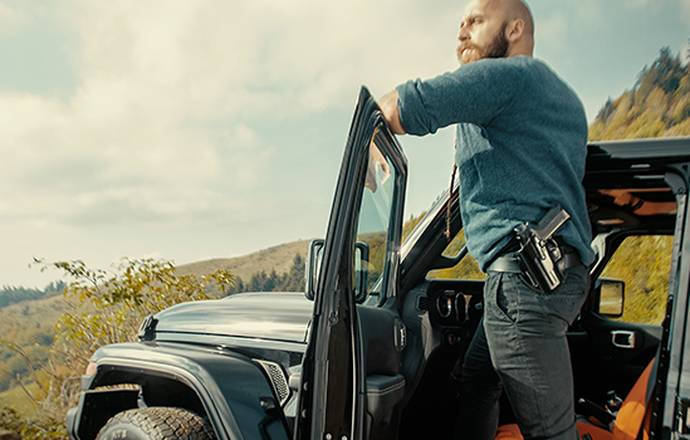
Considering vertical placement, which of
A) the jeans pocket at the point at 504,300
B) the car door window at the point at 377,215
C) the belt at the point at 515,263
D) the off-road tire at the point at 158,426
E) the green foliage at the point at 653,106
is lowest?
the off-road tire at the point at 158,426

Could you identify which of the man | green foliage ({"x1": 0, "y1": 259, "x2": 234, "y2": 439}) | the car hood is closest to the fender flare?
the car hood

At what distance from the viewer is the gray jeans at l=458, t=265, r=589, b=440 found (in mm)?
1953

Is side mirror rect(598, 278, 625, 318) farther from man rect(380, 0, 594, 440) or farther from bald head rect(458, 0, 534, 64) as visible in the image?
bald head rect(458, 0, 534, 64)

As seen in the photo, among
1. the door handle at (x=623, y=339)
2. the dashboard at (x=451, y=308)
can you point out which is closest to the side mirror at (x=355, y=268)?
the dashboard at (x=451, y=308)

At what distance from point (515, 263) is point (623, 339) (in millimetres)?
1892

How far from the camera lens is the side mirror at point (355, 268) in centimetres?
218

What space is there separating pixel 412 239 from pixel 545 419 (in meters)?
1.05

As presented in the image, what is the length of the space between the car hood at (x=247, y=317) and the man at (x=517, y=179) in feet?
2.83

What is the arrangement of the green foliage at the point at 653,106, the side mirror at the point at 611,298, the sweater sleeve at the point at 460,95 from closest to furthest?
1. the sweater sleeve at the point at 460,95
2. the side mirror at the point at 611,298
3. the green foliage at the point at 653,106

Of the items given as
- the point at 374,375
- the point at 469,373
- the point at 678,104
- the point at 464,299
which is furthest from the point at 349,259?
the point at 678,104

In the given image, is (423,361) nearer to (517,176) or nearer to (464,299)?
(464,299)

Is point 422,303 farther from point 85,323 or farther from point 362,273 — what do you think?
point 85,323

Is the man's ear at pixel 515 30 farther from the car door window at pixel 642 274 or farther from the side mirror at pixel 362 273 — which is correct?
the car door window at pixel 642 274

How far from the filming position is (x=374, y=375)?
90.8 inches
